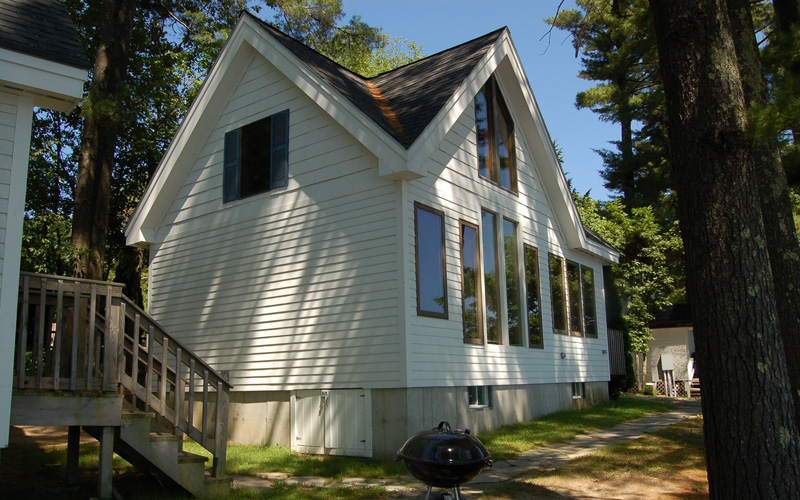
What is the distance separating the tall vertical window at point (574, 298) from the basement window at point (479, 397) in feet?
14.3

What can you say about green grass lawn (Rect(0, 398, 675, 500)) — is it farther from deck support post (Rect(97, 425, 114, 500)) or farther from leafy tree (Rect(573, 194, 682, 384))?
leafy tree (Rect(573, 194, 682, 384))

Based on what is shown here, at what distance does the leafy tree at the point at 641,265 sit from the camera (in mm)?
23828

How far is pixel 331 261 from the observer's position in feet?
35.5

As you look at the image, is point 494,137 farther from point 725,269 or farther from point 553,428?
point 725,269

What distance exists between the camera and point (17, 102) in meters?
6.68

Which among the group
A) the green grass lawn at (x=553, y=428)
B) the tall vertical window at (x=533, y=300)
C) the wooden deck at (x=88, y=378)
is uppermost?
the tall vertical window at (x=533, y=300)

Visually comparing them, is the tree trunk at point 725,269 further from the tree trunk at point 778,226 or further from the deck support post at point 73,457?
the deck support post at point 73,457

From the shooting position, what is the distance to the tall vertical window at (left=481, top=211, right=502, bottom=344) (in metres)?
12.1

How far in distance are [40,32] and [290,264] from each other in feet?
17.8

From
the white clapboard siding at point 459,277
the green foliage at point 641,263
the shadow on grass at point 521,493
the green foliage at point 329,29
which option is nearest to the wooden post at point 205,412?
the white clapboard siding at point 459,277

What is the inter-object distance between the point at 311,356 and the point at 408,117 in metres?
4.26

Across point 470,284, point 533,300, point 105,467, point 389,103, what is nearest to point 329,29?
point 389,103

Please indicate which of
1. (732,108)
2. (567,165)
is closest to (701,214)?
(732,108)

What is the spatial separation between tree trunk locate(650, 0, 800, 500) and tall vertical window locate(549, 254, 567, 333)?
9.45 m
